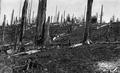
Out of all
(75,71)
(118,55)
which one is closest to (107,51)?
(118,55)

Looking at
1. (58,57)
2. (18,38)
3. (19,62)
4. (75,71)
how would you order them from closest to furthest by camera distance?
(75,71), (19,62), (58,57), (18,38)

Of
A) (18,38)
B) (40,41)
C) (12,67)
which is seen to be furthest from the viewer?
(18,38)

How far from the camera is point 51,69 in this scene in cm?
1052

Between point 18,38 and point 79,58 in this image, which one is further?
point 18,38

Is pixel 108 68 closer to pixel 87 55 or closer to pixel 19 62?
pixel 87 55

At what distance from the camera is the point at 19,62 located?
470 inches

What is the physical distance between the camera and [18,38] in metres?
23.9

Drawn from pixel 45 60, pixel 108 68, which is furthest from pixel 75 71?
pixel 45 60

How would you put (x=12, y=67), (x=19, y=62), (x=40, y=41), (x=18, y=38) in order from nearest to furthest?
(x=12, y=67)
(x=19, y=62)
(x=40, y=41)
(x=18, y=38)

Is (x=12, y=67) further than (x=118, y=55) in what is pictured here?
No

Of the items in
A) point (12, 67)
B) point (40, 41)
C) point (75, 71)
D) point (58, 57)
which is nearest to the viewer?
point (75, 71)

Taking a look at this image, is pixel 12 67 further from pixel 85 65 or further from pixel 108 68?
pixel 108 68

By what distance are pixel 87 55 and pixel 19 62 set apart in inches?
177

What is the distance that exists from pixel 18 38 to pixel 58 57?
12.2 metres
